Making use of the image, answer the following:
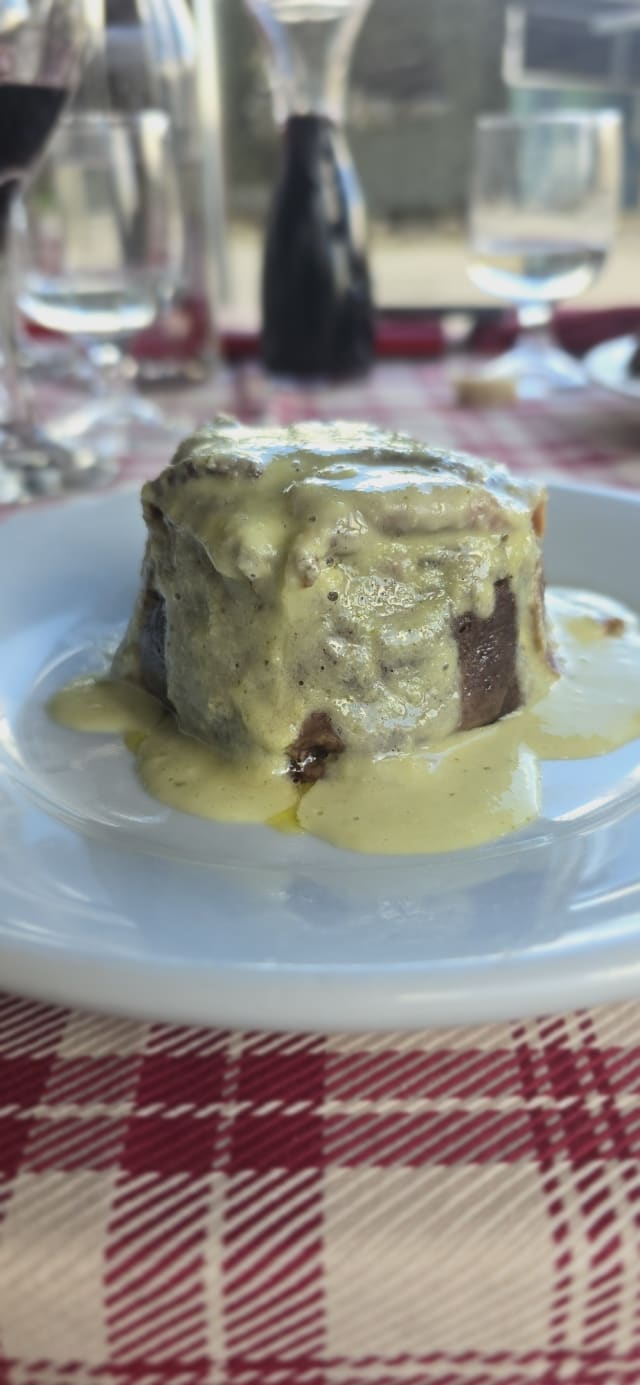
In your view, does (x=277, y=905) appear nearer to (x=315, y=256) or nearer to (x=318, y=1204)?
(x=318, y=1204)

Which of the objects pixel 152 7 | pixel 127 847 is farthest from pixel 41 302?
pixel 127 847

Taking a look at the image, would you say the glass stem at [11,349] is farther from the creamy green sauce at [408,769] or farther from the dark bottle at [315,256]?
the creamy green sauce at [408,769]

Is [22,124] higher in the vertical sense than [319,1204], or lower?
higher

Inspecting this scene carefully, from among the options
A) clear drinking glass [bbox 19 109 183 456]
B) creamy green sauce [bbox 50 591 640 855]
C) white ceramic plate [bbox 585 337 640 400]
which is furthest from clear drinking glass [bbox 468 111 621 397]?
creamy green sauce [bbox 50 591 640 855]

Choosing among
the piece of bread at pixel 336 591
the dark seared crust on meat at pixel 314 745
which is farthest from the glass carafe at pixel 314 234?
the dark seared crust on meat at pixel 314 745

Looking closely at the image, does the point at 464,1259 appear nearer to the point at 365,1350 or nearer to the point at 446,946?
the point at 365,1350

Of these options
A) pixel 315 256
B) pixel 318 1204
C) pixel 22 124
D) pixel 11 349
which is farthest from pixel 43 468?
pixel 318 1204
